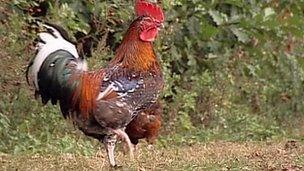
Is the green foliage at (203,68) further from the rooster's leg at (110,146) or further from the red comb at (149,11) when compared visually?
the red comb at (149,11)

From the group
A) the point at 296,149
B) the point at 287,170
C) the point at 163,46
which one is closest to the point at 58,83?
the point at 287,170

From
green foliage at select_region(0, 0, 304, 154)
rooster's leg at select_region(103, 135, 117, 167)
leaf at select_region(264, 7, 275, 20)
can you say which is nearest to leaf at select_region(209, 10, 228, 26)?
green foliage at select_region(0, 0, 304, 154)

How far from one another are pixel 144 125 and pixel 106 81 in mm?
1043

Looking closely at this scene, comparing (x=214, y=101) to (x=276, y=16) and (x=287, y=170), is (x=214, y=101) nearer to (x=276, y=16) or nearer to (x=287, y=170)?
(x=276, y=16)

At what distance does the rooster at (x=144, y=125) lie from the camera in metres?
9.35

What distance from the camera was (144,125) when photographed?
373 inches

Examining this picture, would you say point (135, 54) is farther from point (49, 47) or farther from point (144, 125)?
point (144, 125)

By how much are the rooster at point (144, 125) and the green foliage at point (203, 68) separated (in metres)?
1.30

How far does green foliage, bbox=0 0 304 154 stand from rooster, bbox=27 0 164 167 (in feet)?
7.12

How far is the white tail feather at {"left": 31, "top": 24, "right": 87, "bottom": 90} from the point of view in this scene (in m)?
8.66

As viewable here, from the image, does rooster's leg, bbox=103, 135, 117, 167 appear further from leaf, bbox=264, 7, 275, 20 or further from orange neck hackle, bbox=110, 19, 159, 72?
leaf, bbox=264, 7, 275, 20

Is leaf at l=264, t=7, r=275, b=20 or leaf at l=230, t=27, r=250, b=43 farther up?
leaf at l=264, t=7, r=275, b=20

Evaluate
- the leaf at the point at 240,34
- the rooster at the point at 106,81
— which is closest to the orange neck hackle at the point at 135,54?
the rooster at the point at 106,81

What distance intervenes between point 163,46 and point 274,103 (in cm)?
294
